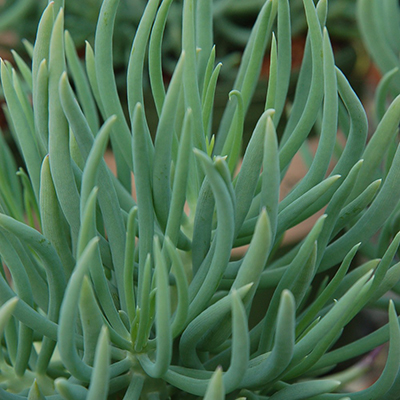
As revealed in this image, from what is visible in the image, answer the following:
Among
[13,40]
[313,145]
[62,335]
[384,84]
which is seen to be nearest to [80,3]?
[13,40]

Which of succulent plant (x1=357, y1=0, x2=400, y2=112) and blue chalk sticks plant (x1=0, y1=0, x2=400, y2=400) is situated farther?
succulent plant (x1=357, y1=0, x2=400, y2=112)

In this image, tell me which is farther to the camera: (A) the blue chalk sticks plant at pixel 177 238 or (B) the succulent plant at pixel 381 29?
(B) the succulent plant at pixel 381 29

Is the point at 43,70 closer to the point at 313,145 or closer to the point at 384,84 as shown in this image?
the point at 384,84

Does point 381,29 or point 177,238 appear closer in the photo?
point 177,238

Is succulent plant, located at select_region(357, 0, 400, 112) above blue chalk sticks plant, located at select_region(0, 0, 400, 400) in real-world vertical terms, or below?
above

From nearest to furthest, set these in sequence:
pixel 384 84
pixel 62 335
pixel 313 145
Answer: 1. pixel 62 335
2. pixel 384 84
3. pixel 313 145

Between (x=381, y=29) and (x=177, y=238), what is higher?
(x=381, y=29)

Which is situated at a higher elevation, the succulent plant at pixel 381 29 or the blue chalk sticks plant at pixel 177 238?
the succulent plant at pixel 381 29

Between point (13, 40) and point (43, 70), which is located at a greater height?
point (13, 40)
